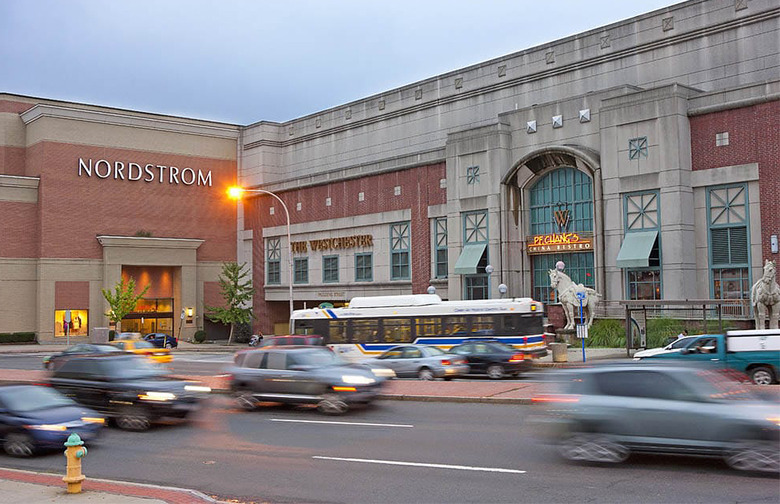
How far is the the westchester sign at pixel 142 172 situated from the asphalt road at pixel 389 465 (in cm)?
4813

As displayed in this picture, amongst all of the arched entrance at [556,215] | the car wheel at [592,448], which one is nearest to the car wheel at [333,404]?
the car wheel at [592,448]

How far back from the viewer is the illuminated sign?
5438cm

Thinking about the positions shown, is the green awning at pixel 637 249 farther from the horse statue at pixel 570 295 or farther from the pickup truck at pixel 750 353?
the pickup truck at pixel 750 353

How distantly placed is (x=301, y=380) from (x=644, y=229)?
25.3 m

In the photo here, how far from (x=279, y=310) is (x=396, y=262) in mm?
14914

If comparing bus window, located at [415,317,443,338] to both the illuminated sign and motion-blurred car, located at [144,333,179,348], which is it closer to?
the illuminated sign

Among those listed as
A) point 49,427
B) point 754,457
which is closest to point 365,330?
point 49,427

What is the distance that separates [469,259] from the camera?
45.3 meters

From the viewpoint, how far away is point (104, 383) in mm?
17453

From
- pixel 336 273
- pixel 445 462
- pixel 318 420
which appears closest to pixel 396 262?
pixel 336 273

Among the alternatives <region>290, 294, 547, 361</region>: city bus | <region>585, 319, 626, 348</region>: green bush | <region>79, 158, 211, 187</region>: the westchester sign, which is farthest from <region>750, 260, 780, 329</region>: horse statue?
<region>79, 158, 211, 187</region>: the westchester sign

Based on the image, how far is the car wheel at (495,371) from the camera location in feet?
86.9

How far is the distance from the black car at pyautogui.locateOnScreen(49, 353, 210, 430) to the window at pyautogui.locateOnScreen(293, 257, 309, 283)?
1616 inches

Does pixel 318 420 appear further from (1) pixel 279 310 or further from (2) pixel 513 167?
(1) pixel 279 310
